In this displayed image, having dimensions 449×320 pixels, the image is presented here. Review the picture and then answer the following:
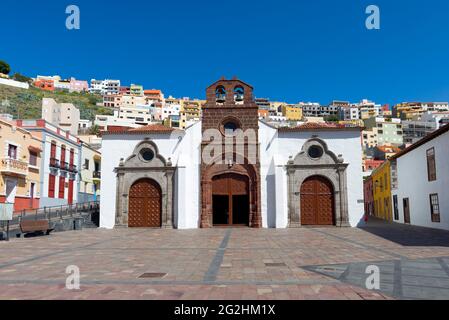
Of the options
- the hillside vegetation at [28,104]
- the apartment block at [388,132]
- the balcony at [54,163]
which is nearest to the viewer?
the balcony at [54,163]

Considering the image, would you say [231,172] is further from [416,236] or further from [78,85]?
[78,85]

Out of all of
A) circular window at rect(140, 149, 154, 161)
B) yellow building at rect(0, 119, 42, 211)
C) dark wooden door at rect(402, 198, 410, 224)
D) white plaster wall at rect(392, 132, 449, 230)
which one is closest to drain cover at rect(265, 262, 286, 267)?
white plaster wall at rect(392, 132, 449, 230)

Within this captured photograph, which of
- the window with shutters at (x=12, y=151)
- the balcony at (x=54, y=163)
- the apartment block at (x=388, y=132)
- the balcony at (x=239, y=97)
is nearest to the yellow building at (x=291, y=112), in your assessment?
the apartment block at (x=388, y=132)

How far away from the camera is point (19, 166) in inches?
1032

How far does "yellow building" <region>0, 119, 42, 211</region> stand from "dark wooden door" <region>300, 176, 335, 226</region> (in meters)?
20.1

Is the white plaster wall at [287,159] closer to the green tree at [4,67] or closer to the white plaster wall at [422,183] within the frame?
the white plaster wall at [422,183]

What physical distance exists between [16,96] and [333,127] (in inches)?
3524

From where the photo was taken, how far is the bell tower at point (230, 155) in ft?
70.8

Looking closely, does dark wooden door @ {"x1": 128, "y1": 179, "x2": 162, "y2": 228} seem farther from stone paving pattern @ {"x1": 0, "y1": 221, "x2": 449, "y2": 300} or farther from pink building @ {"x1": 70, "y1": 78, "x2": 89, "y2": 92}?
pink building @ {"x1": 70, "y1": 78, "x2": 89, "y2": 92}

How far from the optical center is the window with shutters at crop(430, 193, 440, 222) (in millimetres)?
19442

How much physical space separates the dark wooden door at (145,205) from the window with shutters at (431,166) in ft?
51.0

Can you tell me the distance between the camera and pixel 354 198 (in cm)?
2111

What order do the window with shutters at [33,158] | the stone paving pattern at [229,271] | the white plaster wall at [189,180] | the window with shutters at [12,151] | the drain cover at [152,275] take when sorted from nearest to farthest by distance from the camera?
the stone paving pattern at [229,271] < the drain cover at [152,275] < the white plaster wall at [189,180] < the window with shutters at [12,151] < the window with shutters at [33,158]
